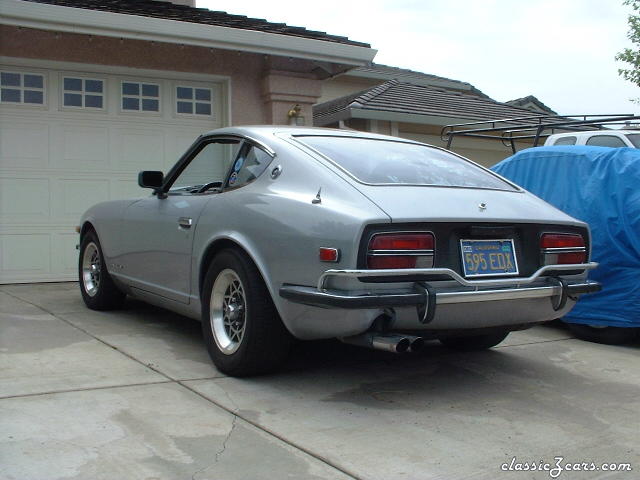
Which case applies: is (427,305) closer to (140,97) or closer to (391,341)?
(391,341)

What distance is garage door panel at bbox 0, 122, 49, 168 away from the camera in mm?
8227

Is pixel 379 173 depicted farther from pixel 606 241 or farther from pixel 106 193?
pixel 106 193

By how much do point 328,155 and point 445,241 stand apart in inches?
39.3

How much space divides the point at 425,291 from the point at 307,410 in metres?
0.89

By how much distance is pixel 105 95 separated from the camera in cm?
878

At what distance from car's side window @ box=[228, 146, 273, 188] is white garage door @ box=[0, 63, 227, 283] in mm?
4430

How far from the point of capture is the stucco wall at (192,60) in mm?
8211

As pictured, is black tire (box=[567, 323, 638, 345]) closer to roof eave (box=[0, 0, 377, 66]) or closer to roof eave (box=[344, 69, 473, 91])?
roof eave (box=[0, 0, 377, 66])

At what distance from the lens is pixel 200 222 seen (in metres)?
4.76

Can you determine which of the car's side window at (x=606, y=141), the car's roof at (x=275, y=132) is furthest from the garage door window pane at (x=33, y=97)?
the car's side window at (x=606, y=141)

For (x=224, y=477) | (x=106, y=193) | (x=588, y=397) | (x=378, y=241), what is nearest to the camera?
(x=224, y=477)

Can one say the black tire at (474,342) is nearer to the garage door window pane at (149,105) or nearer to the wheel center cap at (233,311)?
the wheel center cap at (233,311)

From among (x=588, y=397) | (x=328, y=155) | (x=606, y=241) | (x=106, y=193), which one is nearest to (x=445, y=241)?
(x=328, y=155)

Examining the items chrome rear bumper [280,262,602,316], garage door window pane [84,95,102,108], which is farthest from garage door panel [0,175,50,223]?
chrome rear bumper [280,262,602,316]
